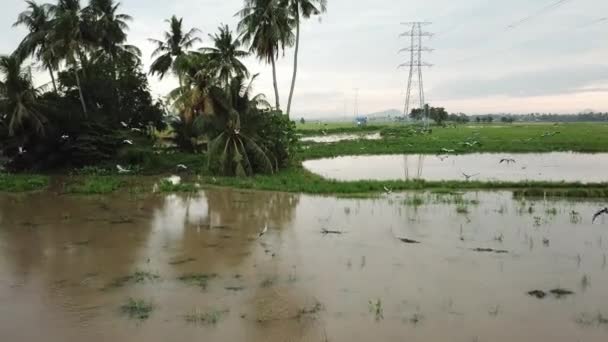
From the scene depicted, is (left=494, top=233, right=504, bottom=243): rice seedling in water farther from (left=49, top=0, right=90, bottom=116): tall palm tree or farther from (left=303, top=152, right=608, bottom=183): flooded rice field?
(left=49, top=0, right=90, bottom=116): tall palm tree

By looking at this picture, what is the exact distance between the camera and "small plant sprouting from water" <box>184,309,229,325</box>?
242 inches

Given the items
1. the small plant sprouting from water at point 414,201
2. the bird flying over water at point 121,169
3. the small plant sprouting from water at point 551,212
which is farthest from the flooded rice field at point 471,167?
the bird flying over water at point 121,169

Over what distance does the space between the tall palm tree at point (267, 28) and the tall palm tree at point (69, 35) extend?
7.86 meters

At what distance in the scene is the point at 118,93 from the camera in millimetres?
26219

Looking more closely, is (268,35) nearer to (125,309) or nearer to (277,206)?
(277,206)

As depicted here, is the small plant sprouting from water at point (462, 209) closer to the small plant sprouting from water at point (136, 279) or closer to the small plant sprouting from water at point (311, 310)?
the small plant sprouting from water at point (311, 310)

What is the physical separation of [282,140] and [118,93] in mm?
9840

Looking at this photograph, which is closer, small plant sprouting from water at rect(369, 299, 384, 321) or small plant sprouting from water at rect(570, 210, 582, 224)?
small plant sprouting from water at rect(369, 299, 384, 321)

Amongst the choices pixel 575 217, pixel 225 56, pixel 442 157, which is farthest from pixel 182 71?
pixel 575 217

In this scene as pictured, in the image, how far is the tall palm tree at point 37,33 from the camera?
25.8 meters

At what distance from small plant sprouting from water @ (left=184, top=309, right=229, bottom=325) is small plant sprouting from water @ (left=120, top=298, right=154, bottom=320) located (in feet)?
1.79

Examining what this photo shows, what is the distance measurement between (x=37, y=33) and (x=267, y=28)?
11910 millimetres

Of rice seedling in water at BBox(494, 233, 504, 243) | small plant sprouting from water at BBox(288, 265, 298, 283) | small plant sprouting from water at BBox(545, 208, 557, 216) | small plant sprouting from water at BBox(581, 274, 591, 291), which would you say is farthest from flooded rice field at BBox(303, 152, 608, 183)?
small plant sprouting from water at BBox(288, 265, 298, 283)

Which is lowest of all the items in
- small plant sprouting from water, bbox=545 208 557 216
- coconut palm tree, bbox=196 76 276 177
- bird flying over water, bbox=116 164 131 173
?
small plant sprouting from water, bbox=545 208 557 216
